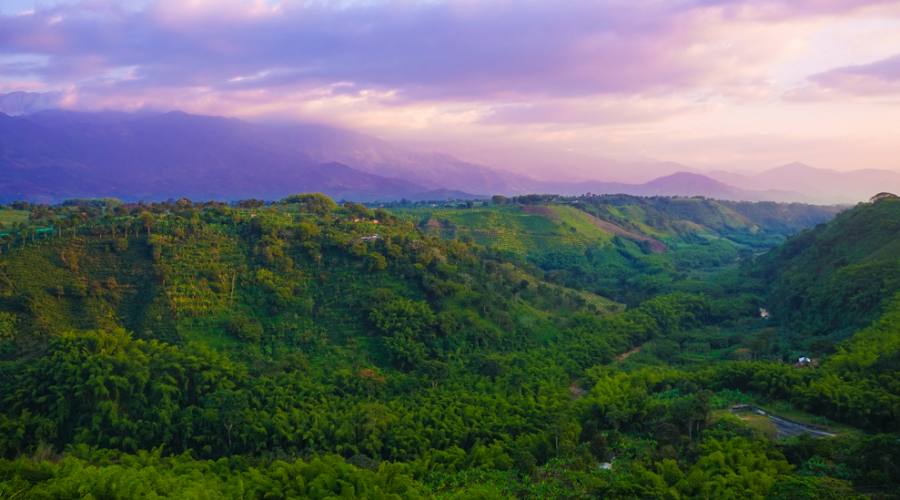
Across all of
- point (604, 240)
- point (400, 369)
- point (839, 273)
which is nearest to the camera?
point (400, 369)

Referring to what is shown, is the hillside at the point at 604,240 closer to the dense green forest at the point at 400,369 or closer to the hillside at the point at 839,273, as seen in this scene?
the hillside at the point at 839,273

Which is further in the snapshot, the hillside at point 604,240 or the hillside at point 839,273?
the hillside at point 604,240

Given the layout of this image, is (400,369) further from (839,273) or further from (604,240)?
(604,240)

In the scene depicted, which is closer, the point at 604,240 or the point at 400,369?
the point at 400,369

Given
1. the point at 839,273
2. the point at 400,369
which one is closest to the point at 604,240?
the point at 839,273

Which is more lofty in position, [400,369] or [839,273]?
[839,273]

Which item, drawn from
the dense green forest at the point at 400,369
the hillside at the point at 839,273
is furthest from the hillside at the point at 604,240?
the dense green forest at the point at 400,369

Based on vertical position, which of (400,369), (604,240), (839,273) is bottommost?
(400,369)

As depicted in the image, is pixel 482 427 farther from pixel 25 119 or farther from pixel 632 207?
pixel 25 119
